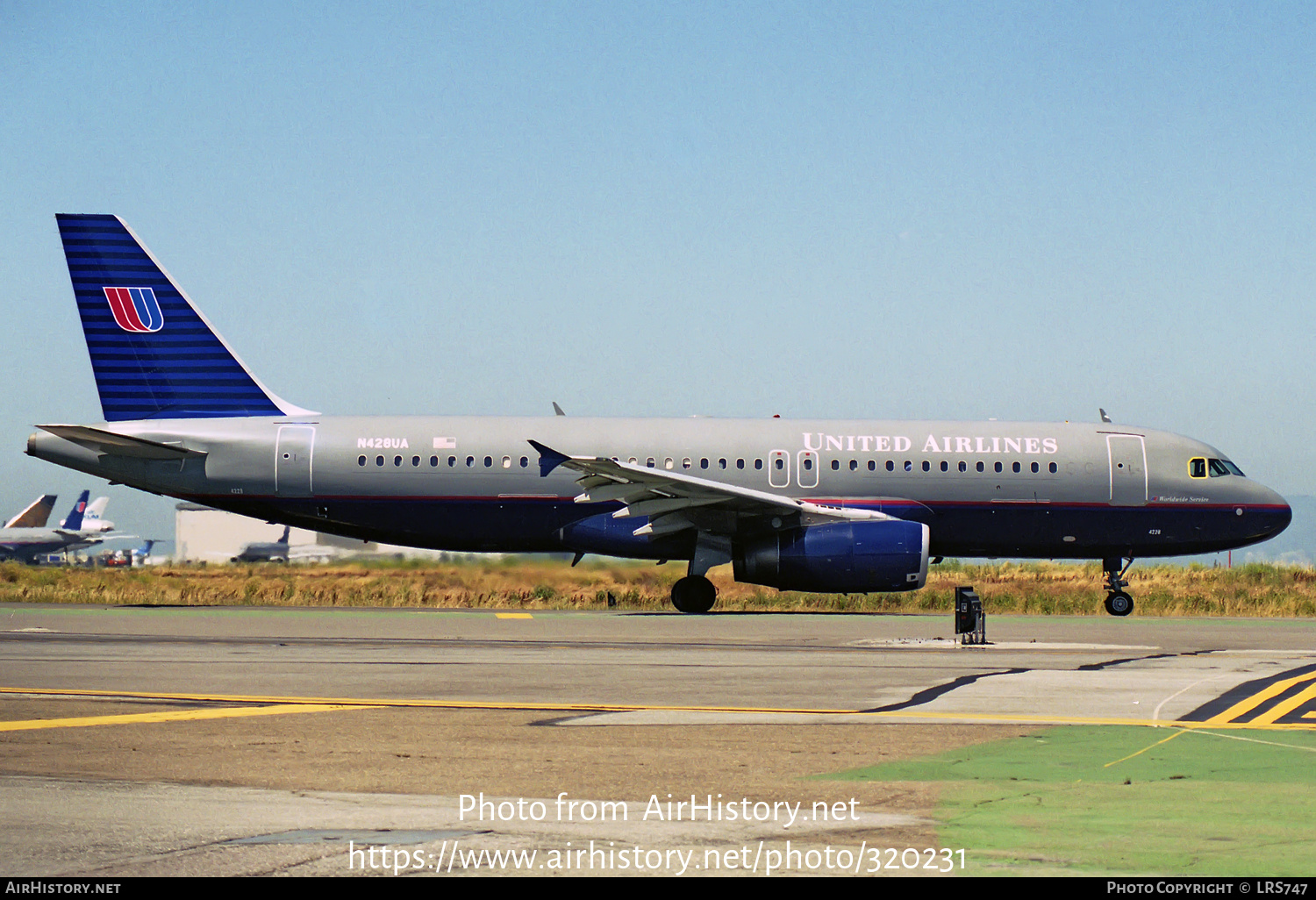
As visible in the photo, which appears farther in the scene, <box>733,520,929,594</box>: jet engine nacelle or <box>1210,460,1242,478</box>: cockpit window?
<box>1210,460,1242,478</box>: cockpit window


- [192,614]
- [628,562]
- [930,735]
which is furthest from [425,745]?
[628,562]

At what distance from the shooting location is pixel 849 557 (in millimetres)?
24125

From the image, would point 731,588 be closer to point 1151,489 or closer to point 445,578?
point 445,578

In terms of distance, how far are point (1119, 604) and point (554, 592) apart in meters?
11.5

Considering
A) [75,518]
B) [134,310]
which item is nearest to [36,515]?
[75,518]

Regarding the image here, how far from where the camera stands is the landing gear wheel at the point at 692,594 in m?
26.2

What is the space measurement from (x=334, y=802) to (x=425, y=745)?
2076 mm

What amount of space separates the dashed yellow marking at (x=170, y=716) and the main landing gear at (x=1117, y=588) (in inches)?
757

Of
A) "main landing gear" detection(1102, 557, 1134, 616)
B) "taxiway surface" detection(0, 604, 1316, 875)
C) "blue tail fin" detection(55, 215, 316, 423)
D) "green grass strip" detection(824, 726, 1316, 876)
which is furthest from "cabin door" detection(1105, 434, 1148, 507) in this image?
"green grass strip" detection(824, 726, 1316, 876)

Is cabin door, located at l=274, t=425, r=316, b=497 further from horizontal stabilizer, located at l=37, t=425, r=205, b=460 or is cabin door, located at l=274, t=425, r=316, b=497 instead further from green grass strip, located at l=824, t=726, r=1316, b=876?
green grass strip, located at l=824, t=726, r=1316, b=876

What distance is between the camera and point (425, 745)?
934 centimetres

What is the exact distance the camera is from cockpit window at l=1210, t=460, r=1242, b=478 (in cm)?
2802

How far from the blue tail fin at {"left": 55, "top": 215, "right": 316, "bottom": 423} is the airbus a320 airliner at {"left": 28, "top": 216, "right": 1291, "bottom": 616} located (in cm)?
6

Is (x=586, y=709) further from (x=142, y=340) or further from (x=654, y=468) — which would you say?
(x=142, y=340)
